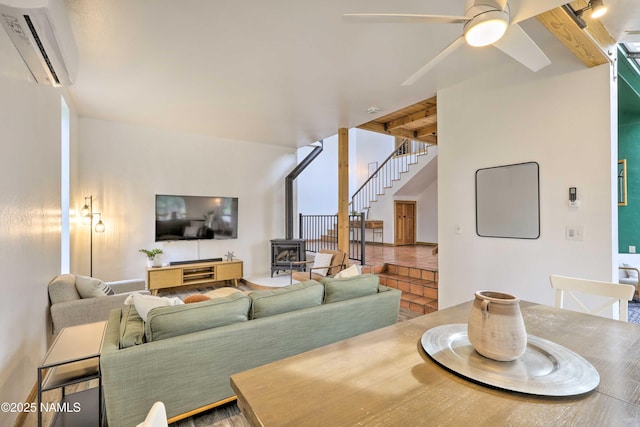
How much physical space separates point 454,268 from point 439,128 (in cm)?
172

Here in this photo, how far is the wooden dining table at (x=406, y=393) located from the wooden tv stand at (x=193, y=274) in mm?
4483

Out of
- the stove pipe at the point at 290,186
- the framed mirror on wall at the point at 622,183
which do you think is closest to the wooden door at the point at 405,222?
the stove pipe at the point at 290,186

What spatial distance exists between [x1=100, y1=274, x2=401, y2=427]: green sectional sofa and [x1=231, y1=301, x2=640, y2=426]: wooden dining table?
0.93 m

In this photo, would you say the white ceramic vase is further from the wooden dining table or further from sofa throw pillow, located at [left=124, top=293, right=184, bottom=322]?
sofa throw pillow, located at [left=124, top=293, right=184, bottom=322]

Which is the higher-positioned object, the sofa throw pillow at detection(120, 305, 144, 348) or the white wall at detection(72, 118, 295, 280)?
the white wall at detection(72, 118, 295, 280)

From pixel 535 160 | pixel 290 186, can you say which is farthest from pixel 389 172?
pixel 535 160

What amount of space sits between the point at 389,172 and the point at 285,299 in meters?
6.86

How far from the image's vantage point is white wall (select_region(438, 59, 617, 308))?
245 cm

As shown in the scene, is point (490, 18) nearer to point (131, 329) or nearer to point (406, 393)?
point (406, 393)

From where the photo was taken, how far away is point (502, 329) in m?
1.00

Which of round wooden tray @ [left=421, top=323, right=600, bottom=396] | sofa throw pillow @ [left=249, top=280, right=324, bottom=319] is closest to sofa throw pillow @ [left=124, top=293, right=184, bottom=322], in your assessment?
sofa throw pillow @ [left=249, top=280, right=324, bottom=319]

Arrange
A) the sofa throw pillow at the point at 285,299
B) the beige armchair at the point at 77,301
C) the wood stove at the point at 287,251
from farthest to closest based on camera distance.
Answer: the wood stove at the point at 287,251 → the beige armchair at the point at 77,301 → the sofa throw pillow at the point at 285,299

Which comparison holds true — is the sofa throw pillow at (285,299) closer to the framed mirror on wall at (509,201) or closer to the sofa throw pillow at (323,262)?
the framed mirror on wall at (509,201)

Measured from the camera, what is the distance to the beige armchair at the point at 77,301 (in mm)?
2643
